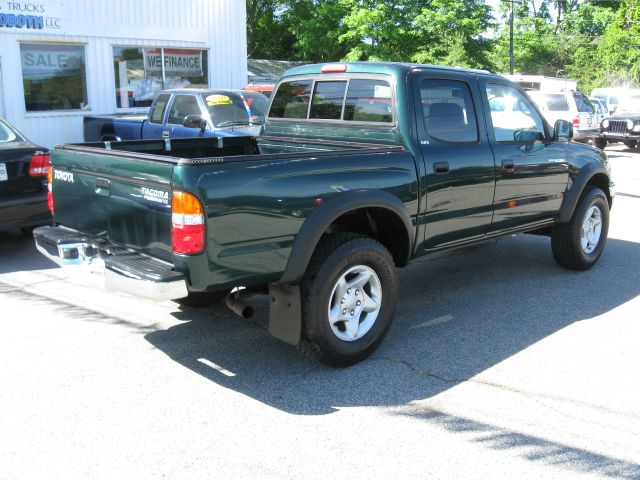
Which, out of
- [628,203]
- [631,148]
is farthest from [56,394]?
[631,148]

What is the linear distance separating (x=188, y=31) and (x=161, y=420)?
13562 mm

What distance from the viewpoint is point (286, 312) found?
13.4ft

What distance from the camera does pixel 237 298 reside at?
4172 millimetres

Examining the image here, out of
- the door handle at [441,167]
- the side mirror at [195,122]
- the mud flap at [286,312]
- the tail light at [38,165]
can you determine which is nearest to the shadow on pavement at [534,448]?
the mud flap at [286,312]

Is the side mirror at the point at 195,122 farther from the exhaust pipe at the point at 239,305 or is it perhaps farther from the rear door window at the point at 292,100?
the exhaust pipe at the point at 239,305

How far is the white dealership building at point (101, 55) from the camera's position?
43.1 ft

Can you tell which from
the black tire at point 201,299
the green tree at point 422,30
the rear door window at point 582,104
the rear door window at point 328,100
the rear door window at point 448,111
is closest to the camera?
the rear door window at point 448,111

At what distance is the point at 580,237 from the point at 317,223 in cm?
355

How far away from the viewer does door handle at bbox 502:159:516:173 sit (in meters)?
5.35

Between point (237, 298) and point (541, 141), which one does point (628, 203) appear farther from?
point (237, 298)

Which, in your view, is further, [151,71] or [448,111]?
[151,71]

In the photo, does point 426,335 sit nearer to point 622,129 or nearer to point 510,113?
point 510,113

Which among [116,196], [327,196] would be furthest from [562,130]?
[116,196]

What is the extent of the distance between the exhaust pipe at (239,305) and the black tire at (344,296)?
361 mm
